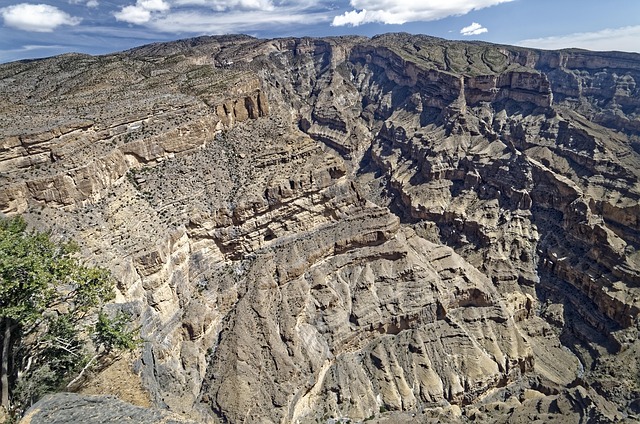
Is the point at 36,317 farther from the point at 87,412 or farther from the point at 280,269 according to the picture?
the point at 280,269

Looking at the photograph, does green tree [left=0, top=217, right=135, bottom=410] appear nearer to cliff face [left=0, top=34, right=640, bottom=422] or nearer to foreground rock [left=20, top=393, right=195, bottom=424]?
foreground rock [left=20, top=393, right=195, bottom=424]

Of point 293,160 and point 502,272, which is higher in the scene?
point 293,160

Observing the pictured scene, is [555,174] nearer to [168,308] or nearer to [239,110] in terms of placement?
[239,110]

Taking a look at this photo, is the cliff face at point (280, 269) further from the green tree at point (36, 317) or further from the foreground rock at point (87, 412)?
the foreground rock at point (87, 412)

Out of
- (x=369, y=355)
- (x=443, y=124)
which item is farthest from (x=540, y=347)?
(x=443, y=124)

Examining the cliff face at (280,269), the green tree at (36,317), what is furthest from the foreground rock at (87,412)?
the cliff face at (280,269)

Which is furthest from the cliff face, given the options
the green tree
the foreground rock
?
the foreground rock

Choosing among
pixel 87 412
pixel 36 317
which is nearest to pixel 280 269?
pixel 36 317

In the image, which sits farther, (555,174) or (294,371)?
(555,174)
